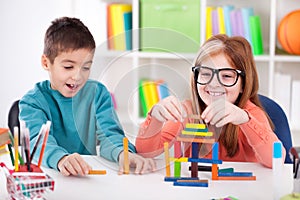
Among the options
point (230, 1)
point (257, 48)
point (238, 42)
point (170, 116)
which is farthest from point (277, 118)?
point (230, 1)

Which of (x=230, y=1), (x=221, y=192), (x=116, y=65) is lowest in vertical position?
(x=221, y=192)

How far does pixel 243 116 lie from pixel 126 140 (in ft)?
0.91

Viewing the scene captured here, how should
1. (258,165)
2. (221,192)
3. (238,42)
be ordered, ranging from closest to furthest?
(221,192) → (258,165) → (238,42)

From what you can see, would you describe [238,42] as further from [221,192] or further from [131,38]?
[221,192]

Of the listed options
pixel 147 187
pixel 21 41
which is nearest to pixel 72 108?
pixel 147 187

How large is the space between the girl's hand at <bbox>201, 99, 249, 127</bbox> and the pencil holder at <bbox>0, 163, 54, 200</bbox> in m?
0.38

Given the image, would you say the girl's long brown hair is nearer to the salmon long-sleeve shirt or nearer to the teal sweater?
the salmon long-sleeve shirt

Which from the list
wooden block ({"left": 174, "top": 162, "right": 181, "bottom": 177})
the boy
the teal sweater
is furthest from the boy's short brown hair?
wooden block ({"left": 174, "top": 162, "right": 181, "bottom": 177})

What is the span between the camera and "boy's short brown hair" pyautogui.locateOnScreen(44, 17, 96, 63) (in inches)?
60.4

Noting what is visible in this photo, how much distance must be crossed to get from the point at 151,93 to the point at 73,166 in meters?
0.28

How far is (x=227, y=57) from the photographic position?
4.99 ft

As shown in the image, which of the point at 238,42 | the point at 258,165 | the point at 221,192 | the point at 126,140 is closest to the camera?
the point at 221,192

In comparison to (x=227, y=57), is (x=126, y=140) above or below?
below

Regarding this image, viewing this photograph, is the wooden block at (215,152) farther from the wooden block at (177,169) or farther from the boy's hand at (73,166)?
the boy's hand at (73,166)
